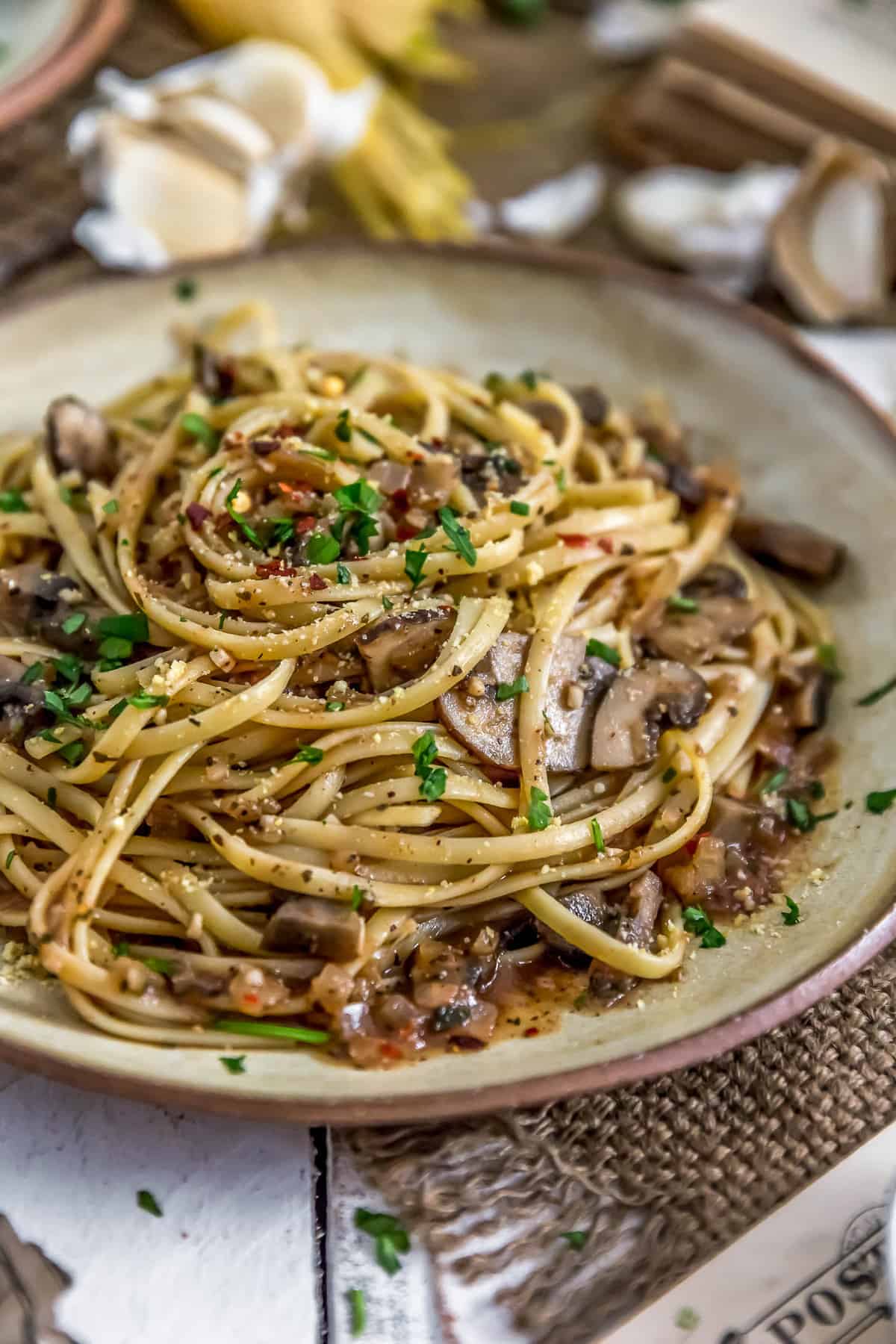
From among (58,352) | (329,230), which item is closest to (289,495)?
(58,352)

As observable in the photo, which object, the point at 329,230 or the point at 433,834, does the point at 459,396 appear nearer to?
the point at 433,834

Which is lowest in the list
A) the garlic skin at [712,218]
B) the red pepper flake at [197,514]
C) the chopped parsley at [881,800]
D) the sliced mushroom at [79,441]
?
the sliced mushroom at [79,441]

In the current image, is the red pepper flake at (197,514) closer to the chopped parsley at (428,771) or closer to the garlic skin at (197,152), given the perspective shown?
the chopped parsley at (428,771)

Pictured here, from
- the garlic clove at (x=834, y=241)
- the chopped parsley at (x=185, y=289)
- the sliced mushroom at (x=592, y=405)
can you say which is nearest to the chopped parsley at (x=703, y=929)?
the sliced mushroom at (x=592, y=405)

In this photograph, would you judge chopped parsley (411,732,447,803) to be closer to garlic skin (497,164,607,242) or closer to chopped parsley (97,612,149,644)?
chopped parsley (97,612,149,644)

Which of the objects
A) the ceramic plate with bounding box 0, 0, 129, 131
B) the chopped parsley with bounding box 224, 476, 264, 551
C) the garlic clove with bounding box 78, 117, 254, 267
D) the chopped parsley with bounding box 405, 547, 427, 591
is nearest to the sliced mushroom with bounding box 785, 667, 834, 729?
the chopped parsley with bounding box 405, 547, 427, 591

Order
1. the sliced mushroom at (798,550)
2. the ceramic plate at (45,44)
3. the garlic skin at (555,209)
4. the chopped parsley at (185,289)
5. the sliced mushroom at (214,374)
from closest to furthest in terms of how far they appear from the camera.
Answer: the sliced mushroom at (798,550) < the sliced mushroom at (214,374) < the chopped parsley at (185,289) < the ceramic plate at (45,44) < the garlic skin at (555,209)

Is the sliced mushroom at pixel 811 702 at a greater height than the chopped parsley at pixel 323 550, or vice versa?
the chopped parsley at pixel 323 550
